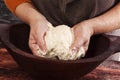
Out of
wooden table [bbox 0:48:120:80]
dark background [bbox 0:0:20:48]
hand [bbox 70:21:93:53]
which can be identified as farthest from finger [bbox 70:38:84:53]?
dark background [bbox 0:0:20:48]

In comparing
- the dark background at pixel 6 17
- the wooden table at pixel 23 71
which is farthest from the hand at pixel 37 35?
the dark background at pixel 6 17

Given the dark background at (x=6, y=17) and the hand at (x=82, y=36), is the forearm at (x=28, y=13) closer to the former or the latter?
the hand at (x=82, y=36)

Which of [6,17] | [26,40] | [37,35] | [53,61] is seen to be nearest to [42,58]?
[53,61]

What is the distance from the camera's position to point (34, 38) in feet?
2.55

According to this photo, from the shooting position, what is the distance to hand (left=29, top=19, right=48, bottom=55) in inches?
29.9

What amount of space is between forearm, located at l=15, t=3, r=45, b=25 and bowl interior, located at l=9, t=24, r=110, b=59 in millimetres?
34

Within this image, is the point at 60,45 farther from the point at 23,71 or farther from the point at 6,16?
the point at 6,16

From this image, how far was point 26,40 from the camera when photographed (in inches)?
34.2

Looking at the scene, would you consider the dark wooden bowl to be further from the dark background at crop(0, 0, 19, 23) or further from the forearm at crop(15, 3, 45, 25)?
the dark background at crop(0, 0, 19, 23)

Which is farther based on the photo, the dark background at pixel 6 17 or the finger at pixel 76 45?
the dark background at pixel 6 17

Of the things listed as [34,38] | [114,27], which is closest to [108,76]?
[114,27]

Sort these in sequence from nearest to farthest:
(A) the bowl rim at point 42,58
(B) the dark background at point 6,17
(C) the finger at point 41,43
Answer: (A) the bowl rim at point 42,58 < (C) the finger at point 41,43 < (B) the dark background at point 6,17

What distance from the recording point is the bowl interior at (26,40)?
0.83 meters

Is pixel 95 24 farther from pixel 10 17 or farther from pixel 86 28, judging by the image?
pixel 10 17
